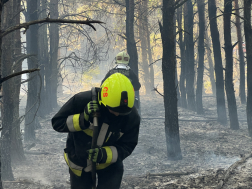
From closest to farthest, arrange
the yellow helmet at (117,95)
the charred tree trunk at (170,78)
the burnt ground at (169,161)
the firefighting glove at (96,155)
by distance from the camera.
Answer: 1. the yellow helmet at (117,95)
2. the firefighting glove at (96,155)
3. the burnt ground at (169,161)
4. the charred tree trunk at (170,78)

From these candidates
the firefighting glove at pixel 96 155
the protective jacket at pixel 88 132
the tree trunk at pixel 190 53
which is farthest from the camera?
the tree trunk at pixel 190 53

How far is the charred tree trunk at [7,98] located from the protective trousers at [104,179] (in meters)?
3.83

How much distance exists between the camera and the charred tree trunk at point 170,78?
24.0ft

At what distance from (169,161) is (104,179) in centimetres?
475

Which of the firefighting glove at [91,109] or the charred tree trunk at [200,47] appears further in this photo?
the charred tree trunk at [200,47]

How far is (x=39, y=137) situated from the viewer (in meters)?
10.8

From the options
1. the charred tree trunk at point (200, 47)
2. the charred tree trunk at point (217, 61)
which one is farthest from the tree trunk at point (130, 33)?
the charred tree trunk at point (200, 47)

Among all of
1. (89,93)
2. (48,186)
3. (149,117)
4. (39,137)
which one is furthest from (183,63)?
(89,93)

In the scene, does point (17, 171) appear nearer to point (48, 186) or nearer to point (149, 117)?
point (48, 186)

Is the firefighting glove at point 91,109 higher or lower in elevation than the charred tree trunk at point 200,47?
lower

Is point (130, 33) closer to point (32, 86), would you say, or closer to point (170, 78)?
point (32, 86)

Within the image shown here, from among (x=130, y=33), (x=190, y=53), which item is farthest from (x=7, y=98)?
(x=190, y=53)

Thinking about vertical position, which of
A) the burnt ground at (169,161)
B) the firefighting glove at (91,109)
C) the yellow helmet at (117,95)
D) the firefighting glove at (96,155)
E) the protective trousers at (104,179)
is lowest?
the burnt ground at (169,161)

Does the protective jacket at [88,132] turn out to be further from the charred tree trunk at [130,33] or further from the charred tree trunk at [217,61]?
the charred tree trunk at [130,33]
